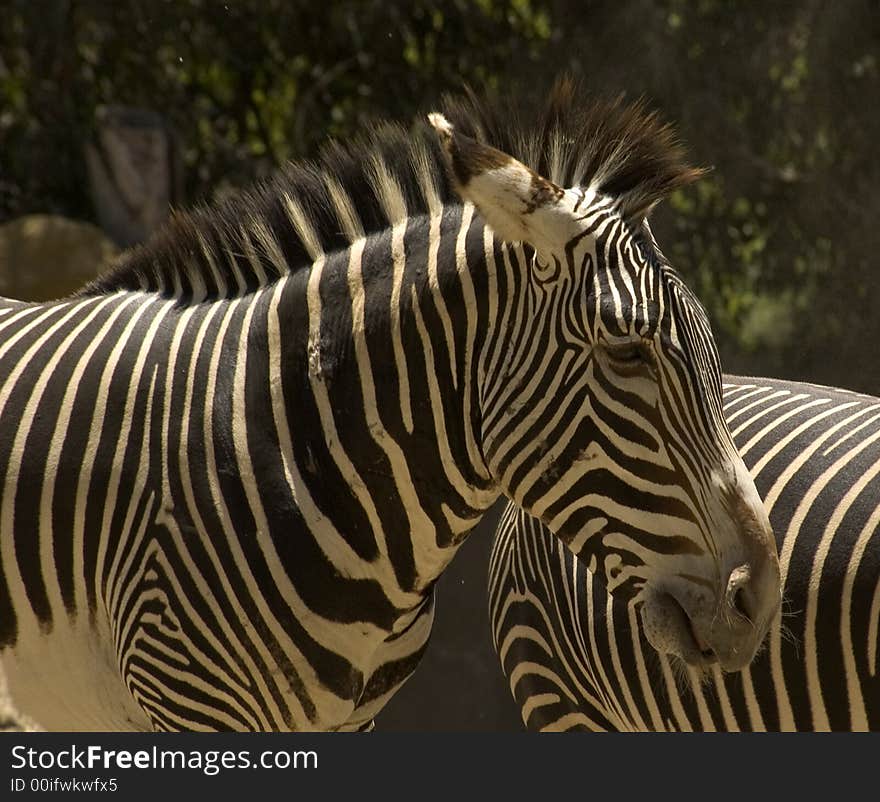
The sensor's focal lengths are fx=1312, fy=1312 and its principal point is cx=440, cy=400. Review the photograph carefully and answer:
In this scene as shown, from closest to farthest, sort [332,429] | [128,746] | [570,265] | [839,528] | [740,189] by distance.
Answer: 1. [128,746]
2. [570,265]
3. [332,429]
4. [839,528]
5. [740,189]

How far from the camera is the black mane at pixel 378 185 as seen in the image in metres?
3.38

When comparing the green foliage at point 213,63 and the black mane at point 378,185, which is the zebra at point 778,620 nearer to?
the black mane at point 378,185

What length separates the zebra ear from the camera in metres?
3.15

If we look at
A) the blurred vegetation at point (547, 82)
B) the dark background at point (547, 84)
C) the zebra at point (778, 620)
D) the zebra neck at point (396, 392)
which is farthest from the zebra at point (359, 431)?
the blurred vegetation at point (547, 82)

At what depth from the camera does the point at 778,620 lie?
3.97 metres

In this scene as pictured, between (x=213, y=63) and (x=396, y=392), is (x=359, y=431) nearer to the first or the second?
(x=396, y=392)

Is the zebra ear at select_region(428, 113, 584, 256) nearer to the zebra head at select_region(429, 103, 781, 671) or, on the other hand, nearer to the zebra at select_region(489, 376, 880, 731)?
the zebra head at select_region(429, 103, 781, 671)

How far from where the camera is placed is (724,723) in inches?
164

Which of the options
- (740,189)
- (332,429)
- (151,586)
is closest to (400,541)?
(332,429)

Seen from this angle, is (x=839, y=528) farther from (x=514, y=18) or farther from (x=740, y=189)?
(x=514, y=18)

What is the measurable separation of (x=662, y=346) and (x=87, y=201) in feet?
21.3

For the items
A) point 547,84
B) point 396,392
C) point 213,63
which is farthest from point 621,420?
point 213,63

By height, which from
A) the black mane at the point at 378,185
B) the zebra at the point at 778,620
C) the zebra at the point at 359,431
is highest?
the black mane at the point at 378,185

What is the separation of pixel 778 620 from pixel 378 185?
5.82 feet
